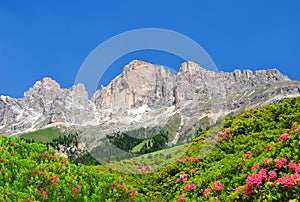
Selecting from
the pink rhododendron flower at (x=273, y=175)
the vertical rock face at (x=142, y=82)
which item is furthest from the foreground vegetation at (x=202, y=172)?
the vertical rock face at (x=142, y=82)

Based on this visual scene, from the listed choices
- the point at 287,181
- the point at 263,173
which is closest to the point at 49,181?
the point at 263,173

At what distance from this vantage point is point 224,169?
11516 millimetres

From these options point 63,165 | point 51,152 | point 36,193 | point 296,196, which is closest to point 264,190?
point 296,196

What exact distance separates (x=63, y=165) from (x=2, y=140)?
10.00 ft

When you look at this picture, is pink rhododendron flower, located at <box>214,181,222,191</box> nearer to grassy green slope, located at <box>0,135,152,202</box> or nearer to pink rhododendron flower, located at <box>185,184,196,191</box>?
pink rhododendron flower, located at <box>185,184,196,191</box>

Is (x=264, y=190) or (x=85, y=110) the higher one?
(x=85, y=110)

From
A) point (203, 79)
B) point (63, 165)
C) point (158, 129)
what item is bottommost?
point (63, 165)

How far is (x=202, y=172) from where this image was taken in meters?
13.6

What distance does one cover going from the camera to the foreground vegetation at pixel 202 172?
9.23 metres

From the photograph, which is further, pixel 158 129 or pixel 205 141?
pixel 158 129

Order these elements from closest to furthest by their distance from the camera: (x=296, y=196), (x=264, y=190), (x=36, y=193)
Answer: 1. (x=296, y=196)
2. (x=264, y=190)
3. (x=36, y=193)

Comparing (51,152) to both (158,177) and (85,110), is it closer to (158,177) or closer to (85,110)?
(158,177)

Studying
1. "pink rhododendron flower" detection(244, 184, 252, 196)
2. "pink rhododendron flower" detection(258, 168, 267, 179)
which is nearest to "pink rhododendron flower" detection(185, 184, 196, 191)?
"pink rhododendron flower" detection(244, 184, 252, 196)

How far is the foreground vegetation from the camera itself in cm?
923
